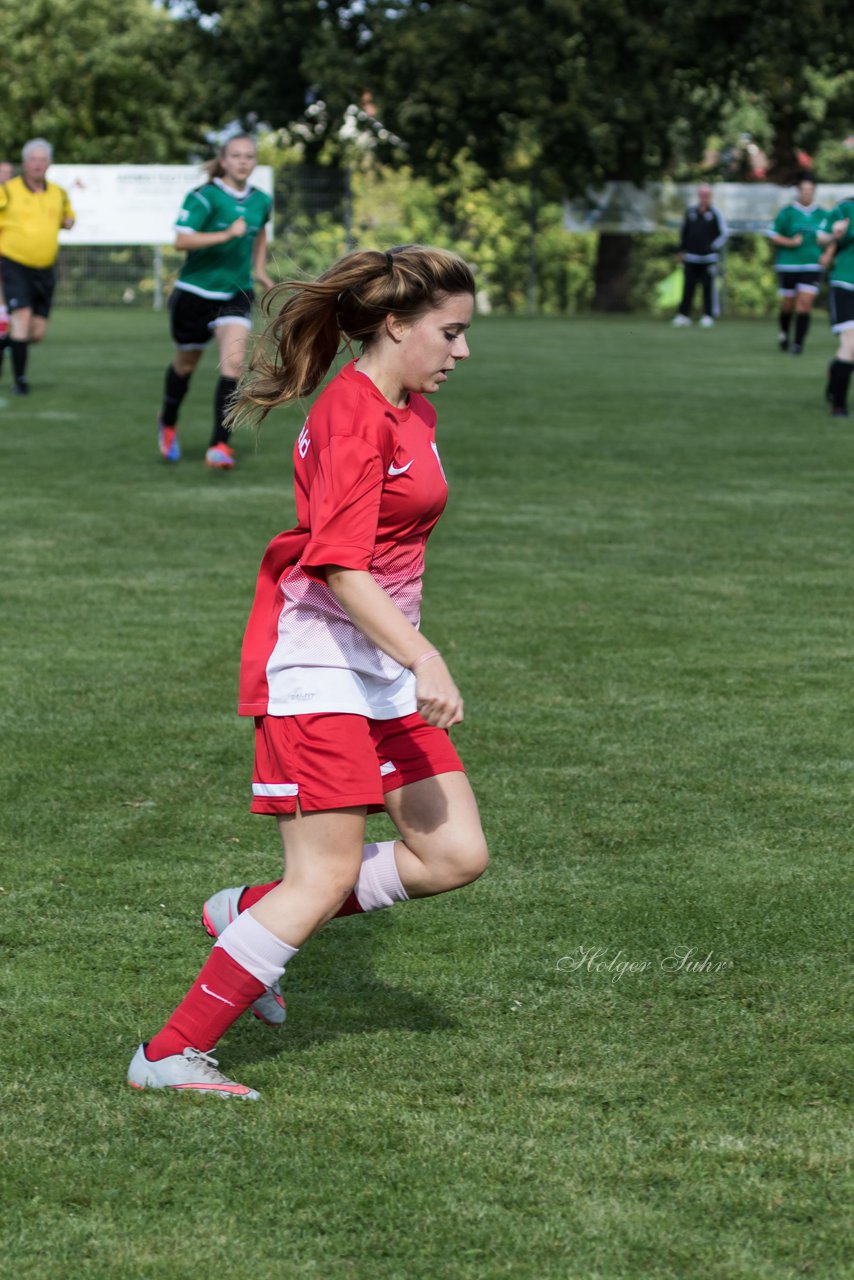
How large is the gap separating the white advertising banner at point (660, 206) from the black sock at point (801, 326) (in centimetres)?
1355

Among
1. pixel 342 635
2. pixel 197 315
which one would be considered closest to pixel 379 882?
pixel 342 635

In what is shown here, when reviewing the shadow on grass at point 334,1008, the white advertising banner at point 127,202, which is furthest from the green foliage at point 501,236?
the shadow on grass at point 334,1008

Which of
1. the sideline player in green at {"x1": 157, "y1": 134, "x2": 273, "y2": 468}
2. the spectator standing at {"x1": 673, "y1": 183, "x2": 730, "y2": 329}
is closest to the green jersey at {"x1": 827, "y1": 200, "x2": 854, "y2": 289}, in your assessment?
the sideline player in green at {"x1": 157, "y1": 134, "x2": 273, "y2": 468}

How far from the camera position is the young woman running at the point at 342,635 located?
3.56m

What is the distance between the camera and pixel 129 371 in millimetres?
21609

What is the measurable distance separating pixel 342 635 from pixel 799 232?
2251cm

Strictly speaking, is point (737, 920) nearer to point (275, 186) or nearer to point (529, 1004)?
point (529, 1004)

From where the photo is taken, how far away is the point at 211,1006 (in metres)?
3.66

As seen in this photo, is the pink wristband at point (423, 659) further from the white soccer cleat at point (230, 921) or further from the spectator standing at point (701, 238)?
the spectator standing at point (701, 238)

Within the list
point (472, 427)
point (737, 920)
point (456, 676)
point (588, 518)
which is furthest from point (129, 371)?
point (737, 920)

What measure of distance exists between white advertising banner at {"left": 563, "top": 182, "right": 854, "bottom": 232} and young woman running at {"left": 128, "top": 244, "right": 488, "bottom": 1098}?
36.4 metres

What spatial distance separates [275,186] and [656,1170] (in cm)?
3797

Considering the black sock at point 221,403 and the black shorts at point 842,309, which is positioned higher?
the black shorts at point 842,309

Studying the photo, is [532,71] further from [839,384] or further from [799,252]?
[839,384]
